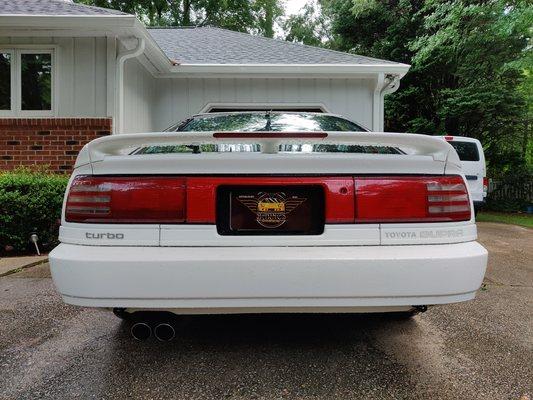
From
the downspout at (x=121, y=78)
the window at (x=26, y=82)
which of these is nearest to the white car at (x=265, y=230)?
the downspout at (x=121, y=78)

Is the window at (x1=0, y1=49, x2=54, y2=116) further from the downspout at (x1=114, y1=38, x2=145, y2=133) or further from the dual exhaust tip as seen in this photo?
the dual exhaust tip

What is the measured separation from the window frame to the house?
0.6 inches

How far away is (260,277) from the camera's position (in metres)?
1.76

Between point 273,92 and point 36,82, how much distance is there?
3.78 metres

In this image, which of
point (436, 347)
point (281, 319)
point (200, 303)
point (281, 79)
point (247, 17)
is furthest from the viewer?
point (247, 17)

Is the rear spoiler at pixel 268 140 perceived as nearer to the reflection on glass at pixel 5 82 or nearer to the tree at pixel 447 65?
the reflection on glass at pixel 5 82

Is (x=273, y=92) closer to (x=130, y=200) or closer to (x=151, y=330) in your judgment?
(x=130, y=200)

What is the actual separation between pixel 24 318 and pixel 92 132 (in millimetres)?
3974

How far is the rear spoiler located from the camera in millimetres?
1837

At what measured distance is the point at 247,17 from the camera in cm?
2650

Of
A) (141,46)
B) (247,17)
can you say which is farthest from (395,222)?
(247,17)

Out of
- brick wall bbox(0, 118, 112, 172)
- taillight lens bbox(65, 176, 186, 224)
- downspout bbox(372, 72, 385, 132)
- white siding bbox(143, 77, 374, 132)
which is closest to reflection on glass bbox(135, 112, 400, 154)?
taillight lens bbox(65, 176, 186, 224)

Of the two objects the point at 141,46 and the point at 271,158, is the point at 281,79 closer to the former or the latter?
the point at 141,46

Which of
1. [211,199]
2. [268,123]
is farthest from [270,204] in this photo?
[268,123]
